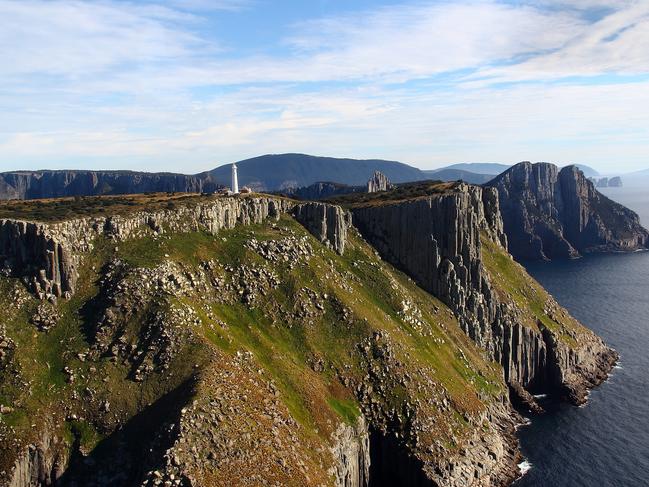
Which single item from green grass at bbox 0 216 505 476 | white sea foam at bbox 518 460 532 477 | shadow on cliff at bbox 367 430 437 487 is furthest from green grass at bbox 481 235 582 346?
shadow on cliff at bbox 367 430 437 487

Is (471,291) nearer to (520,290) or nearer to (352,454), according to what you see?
(520,290)

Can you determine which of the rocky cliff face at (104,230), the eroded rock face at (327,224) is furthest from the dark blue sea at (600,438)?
the rocky cliff face at (104,230)

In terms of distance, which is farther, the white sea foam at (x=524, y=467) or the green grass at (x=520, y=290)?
the green grass at (x=520, y=290)

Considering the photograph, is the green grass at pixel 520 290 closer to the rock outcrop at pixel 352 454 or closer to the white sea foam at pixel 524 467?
the white sea foam at pixel 524 467

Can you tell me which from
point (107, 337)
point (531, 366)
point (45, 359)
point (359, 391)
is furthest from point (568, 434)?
point (45, 359)

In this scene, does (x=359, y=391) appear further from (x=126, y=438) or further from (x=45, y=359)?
(x=45, y=359)

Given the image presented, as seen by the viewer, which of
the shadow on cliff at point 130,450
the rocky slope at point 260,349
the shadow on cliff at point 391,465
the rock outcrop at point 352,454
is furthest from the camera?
the shadow on cliff at point 391,465
